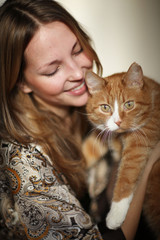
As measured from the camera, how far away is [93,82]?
45.6 inches

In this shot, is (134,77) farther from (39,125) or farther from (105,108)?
(39,125)

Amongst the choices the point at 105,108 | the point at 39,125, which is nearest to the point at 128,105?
the point at 105,108

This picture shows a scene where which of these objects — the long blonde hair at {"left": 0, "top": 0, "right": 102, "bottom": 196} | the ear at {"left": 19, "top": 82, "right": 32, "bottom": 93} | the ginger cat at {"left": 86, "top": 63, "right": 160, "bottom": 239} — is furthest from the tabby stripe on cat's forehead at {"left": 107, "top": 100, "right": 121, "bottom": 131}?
the ear at {"left": 19, "top": 82, "right": 32, "bottom": 93}

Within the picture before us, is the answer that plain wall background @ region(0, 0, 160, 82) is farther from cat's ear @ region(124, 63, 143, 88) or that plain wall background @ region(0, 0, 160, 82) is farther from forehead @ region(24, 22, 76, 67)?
forehead @ region(24, 22, 76, 67)

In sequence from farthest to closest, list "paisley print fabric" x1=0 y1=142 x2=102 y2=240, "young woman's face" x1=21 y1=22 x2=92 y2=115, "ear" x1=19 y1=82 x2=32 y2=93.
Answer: "ear" x1=19 y1=82 x2=32 y2=93 < "young woman's face" x1=21 y1=22 x2=92 y2=115 < "paisley print fabric" x1=0 y1=142 x2=102 y2=240

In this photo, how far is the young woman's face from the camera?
3.40ft

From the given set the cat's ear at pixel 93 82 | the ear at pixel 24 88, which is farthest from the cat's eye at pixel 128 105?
the ear at pixel 24 88

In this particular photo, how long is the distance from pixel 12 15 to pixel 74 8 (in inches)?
15.9

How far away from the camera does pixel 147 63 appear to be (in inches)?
42.5

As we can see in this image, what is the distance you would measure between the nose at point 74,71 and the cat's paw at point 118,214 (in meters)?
0.67

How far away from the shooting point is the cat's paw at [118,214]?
993mm

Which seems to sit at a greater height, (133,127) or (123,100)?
(123,100)

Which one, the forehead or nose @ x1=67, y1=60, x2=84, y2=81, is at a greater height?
the forehead

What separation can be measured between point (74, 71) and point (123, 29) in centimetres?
33
